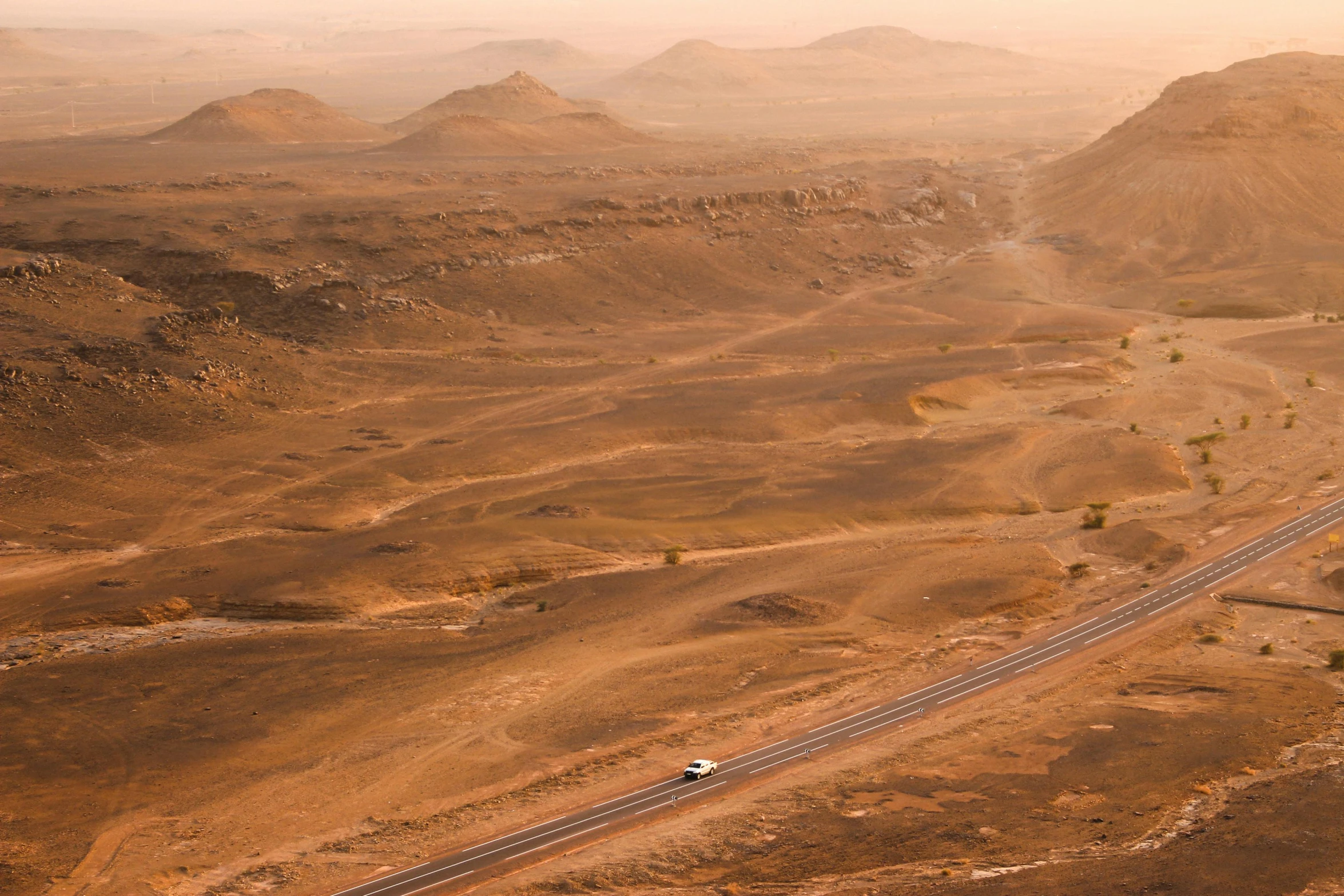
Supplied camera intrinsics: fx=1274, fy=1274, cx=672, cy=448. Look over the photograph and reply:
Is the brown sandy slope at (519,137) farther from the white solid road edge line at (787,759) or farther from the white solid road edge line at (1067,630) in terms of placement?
the white solid road edge line at (787,759)

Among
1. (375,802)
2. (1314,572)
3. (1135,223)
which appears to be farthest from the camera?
(1135,223)

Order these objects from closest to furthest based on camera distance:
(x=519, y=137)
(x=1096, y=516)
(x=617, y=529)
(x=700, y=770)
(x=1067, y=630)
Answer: (x=700, y=770) < (x=1067, y=630) < (x=617, y=529) < (x=1096, y=516) < (x=519, y=137)

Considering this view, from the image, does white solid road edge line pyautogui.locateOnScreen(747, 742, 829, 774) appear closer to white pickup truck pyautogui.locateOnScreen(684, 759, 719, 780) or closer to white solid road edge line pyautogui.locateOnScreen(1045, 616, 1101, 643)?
white pickup truck pyautogui.locateOnScreen(684, 759, 719, 780)

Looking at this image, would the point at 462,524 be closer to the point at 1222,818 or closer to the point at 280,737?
the point at 280,737

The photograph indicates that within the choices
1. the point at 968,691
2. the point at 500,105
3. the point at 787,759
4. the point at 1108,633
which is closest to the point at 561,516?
the point at 968,691

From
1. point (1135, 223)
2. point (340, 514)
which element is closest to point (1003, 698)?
point (340, 514)

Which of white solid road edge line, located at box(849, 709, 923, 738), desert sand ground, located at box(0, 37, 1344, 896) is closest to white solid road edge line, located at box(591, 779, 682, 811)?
desert sand ground, located at box(0, 37, 1344, 896)

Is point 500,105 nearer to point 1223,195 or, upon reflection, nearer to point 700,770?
point 1223,195
